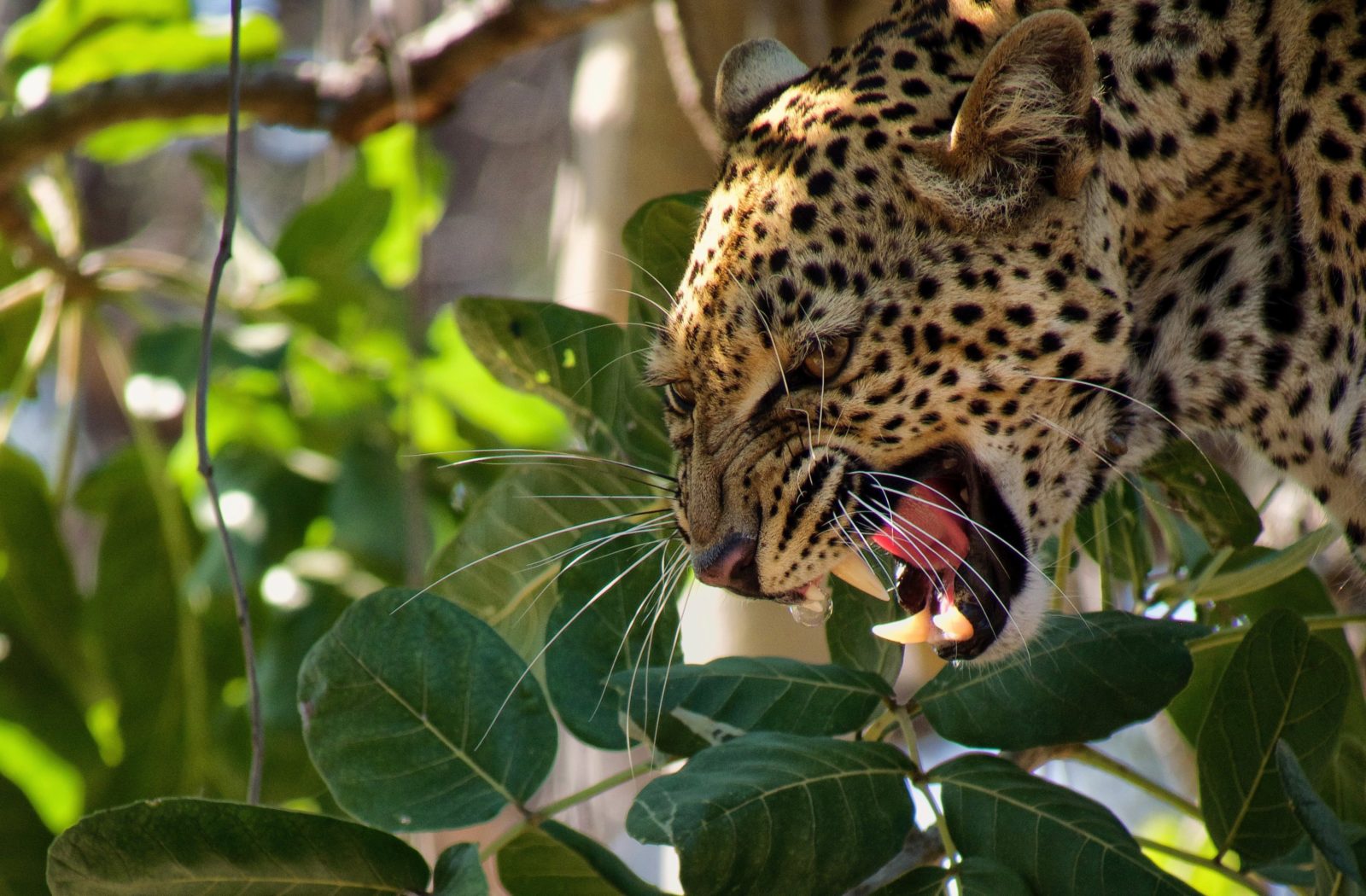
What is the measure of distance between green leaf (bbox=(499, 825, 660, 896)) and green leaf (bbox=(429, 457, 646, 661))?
0.57m

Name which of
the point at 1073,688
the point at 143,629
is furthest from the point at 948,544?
the point at 143,629

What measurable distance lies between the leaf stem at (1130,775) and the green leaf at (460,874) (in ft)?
2.69

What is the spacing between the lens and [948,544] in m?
2.34

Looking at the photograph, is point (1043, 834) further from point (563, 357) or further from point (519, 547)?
point (563, 357)

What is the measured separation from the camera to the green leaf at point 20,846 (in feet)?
7.24

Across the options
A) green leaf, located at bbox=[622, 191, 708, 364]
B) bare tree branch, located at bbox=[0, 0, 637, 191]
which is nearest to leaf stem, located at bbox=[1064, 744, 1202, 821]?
green leaf, located at bbox=[622, 191, 708, 364]

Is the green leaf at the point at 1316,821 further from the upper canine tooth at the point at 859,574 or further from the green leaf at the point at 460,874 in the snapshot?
the green leaf at the point at 460,874

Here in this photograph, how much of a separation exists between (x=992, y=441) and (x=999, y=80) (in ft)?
1.73

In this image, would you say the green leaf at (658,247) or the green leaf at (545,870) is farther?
the green leaf at (658,247)

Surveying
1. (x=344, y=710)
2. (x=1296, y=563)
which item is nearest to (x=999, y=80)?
(x=1296, y=563)

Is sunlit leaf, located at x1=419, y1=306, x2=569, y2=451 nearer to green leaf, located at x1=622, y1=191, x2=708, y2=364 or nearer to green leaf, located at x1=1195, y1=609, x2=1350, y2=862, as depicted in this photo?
green leaf, located at x1=622, y1=191, x2=708, y2=364

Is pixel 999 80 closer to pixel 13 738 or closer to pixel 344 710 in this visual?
pixel 344 710

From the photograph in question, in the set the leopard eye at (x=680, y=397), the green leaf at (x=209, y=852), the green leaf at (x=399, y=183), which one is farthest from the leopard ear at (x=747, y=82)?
the green leaf at (x=399, y=183)

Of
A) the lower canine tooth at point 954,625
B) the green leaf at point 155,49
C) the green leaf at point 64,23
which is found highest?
the green leaf at point 64,23
